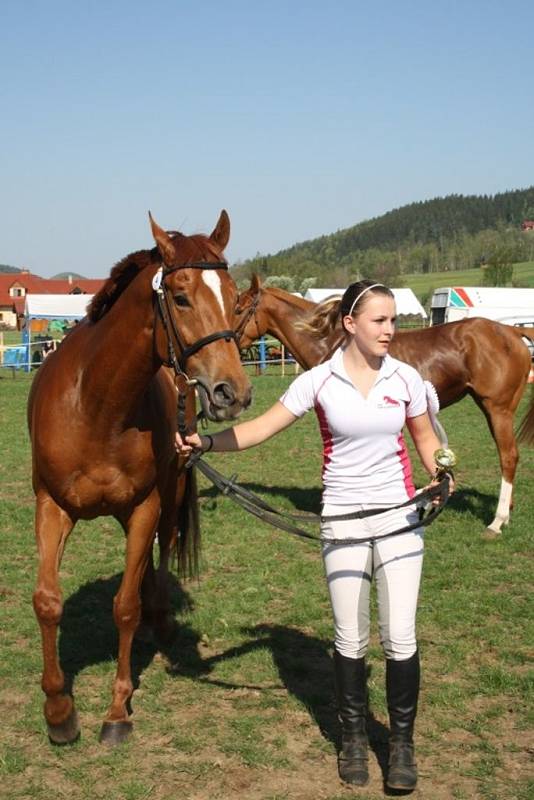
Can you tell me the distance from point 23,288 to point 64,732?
104m

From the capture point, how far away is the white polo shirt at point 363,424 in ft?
11.5

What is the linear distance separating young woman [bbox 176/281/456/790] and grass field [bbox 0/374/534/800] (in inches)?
15.1

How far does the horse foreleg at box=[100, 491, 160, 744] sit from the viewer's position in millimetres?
4094

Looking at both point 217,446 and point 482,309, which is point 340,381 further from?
point 482,309

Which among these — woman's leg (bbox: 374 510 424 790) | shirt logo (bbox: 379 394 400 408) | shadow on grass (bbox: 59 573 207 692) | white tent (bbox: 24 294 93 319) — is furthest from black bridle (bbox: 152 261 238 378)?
white tent (bbox: 24 294 93 319)

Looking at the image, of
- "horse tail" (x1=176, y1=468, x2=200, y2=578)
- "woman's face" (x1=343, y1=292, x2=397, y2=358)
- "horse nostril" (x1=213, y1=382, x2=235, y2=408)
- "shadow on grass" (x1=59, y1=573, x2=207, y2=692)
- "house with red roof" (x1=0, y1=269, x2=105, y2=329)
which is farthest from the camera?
"house with red roof" (x1=0, y1=269, x2=105, y2=329)

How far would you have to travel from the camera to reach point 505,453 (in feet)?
28.3

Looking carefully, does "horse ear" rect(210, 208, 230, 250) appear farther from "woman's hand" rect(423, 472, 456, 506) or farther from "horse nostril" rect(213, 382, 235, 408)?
"woman's hand" rect(423, 472, 456, 506)

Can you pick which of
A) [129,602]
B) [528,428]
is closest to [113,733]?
[129,602]

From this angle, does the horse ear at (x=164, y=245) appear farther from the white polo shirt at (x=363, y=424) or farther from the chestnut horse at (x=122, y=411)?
the white polo shirt at (x=363, y=424)

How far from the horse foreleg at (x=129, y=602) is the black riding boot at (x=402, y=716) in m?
1.44

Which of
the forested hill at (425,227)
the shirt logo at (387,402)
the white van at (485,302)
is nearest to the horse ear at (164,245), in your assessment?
the shirt logo at (387,402)

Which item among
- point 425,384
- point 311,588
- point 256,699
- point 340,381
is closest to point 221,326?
point 340,381

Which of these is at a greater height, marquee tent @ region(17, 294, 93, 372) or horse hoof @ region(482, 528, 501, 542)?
marquee tent @ region(17, 294, 93, 372)
